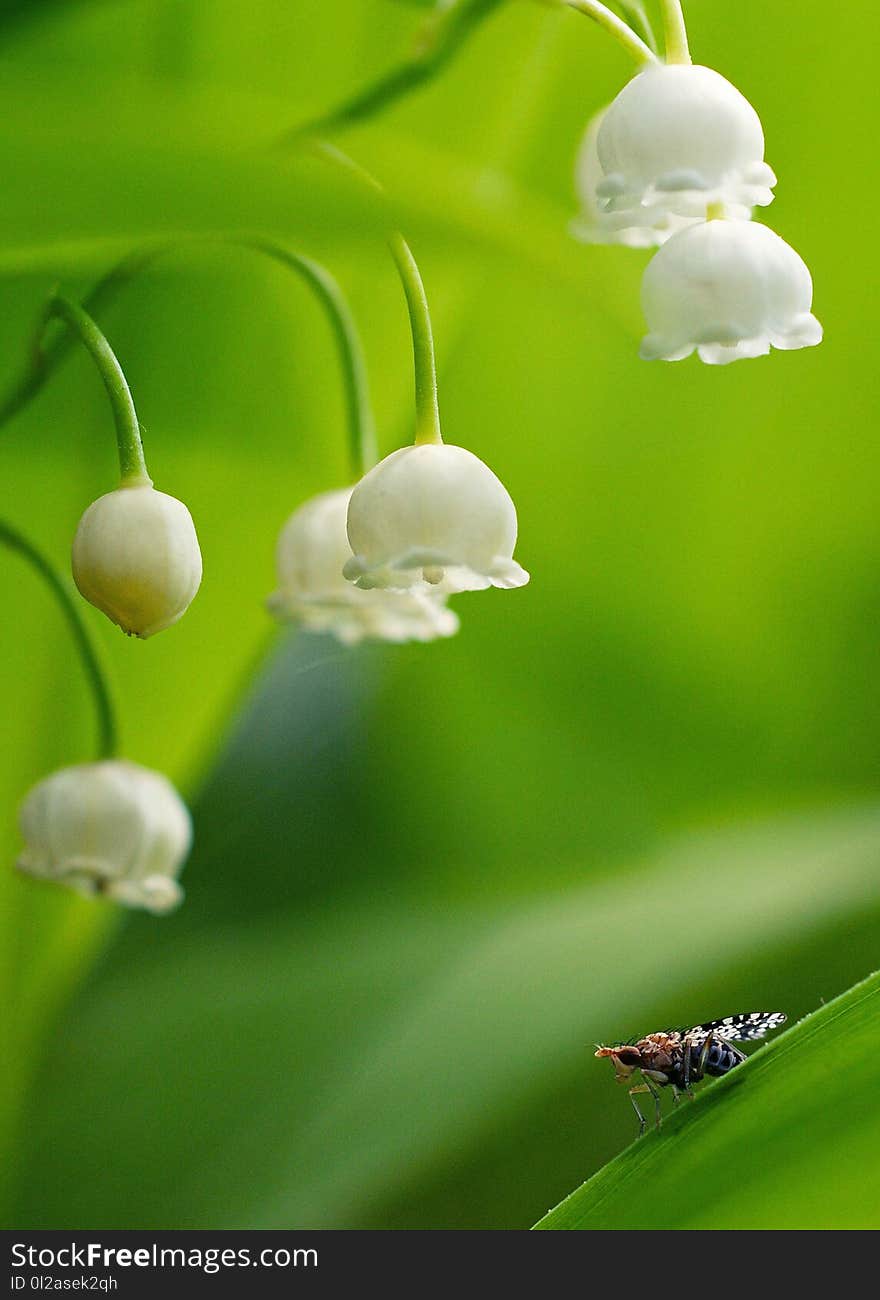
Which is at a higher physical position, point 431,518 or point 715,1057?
point 431,518

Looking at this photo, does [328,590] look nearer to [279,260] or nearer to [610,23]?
[279,260]

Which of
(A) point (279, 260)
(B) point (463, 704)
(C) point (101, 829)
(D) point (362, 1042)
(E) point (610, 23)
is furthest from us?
(B) point (463, 704)

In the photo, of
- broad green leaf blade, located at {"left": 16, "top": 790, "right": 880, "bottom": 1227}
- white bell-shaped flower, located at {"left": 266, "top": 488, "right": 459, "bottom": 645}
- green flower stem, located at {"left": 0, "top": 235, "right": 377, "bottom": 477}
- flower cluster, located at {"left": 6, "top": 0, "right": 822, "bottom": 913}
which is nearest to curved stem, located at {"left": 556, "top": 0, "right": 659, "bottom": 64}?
flower cluster, located at {"left": 6, "top": 0, "right": 822, "bottom": 913}

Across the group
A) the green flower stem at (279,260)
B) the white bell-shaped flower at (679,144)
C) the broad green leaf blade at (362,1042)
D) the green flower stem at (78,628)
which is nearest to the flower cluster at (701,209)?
the white bell-shaped flower at (679,144)

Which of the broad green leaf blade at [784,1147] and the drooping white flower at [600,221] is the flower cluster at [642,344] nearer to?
the drooping white flower at [600,221]

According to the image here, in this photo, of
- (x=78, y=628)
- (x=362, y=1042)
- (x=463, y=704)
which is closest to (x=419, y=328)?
(x=78, y=628)

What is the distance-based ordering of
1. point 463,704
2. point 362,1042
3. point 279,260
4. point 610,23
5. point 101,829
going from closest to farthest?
point 610,23 → point 279,260 → point 101,829 → point 362,1042 → point 463,704
